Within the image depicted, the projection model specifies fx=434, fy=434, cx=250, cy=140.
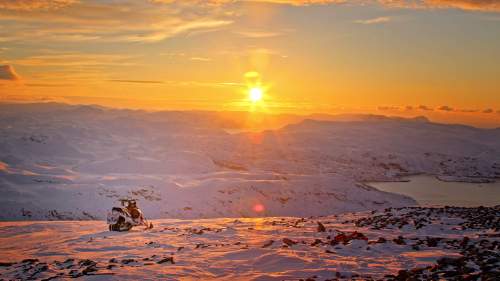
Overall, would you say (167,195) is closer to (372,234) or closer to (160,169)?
(160,169)

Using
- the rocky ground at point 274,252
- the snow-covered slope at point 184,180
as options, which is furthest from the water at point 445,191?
the rocky ground at point 274,252

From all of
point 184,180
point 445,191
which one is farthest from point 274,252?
point 445,191

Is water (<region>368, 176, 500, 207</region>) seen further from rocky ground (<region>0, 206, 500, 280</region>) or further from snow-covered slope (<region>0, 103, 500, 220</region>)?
rocky ground (<region>0, 206, 500, 280</region>)

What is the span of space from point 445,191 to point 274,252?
199 ft

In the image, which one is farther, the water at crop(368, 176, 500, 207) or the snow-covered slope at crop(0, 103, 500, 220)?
the water at crop(368, 176, 500, 207)

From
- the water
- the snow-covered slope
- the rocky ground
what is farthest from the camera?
the water

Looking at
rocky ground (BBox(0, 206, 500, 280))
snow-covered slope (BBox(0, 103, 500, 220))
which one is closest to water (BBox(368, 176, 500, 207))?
snow-covered slope (BBox(0, 103, 500, 220))

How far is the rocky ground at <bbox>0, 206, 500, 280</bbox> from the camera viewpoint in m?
11.7

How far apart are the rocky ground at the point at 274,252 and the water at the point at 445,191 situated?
3628 centimetres

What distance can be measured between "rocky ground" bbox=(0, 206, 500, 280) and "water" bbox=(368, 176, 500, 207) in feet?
119

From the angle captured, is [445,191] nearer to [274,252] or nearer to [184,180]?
[184,180]

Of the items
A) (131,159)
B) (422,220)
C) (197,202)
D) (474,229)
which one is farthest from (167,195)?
(474,229)

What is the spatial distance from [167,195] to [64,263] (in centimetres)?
3152

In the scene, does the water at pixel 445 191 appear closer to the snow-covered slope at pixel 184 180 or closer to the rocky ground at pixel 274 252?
the snow-covered slope at pixel 184 180
